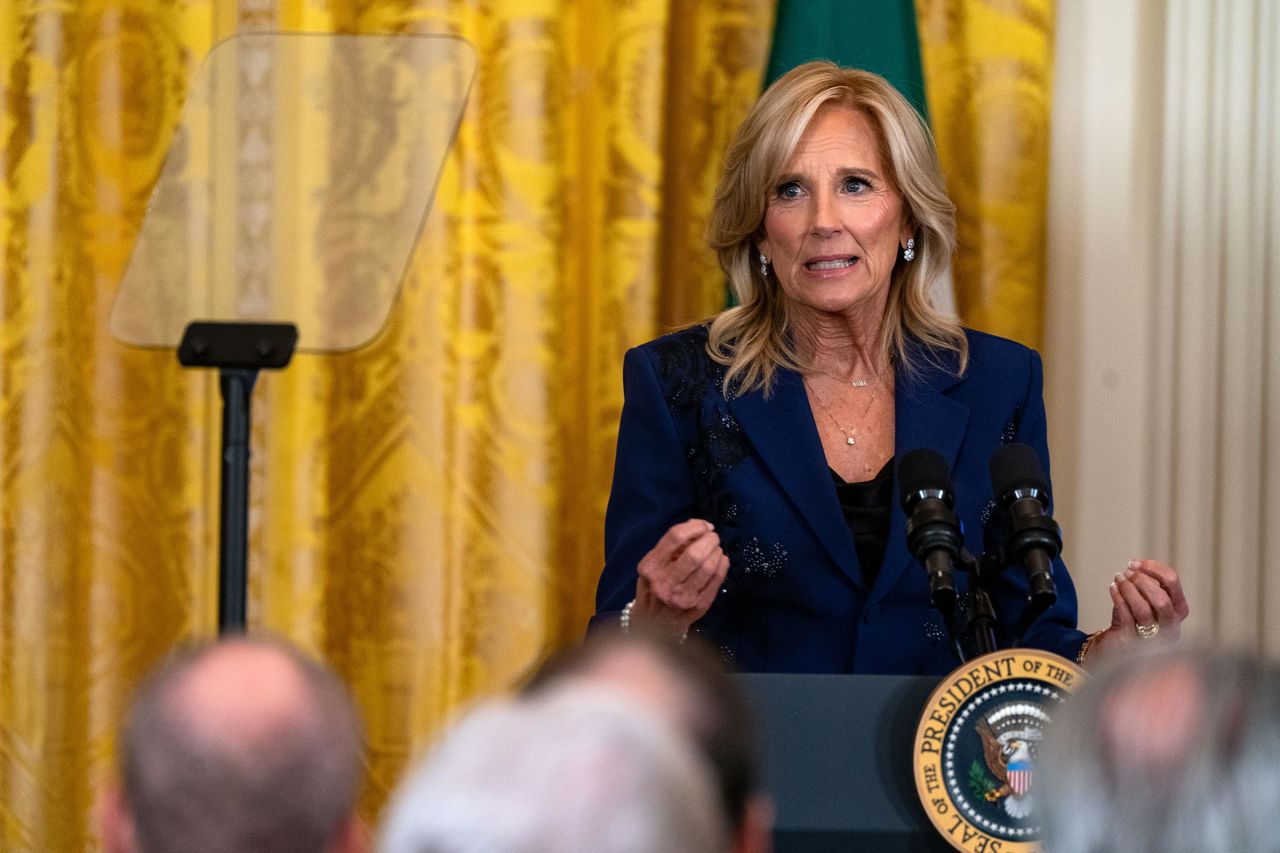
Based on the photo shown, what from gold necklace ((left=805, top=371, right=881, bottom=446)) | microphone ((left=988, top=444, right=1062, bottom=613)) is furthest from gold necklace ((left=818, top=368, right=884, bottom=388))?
microphone ((left=988, top=444, right=1062, bottom=613))

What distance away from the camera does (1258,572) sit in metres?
3.55

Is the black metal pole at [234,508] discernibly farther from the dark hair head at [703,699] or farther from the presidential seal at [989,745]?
the dark hair head at [703,699]

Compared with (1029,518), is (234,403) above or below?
above

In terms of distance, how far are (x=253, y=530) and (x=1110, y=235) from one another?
195cm

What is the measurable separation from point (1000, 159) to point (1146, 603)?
153cm

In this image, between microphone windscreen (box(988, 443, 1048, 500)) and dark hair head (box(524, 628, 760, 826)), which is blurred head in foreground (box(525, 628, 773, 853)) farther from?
microphone windscreen (box(988, 443, 1048, 500))

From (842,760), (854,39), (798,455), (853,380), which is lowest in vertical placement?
(842,760)

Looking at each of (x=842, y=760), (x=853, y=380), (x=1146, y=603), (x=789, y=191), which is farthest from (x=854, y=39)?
(x=842, y=760)

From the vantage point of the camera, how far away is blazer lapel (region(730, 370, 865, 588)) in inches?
102

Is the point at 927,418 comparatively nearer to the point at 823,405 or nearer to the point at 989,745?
the point at 823,405

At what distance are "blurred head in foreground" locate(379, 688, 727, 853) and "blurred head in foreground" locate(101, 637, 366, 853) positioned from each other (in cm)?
11

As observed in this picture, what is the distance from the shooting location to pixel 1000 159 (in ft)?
11.2

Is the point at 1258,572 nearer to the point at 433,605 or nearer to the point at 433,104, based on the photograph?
the point at 433,605

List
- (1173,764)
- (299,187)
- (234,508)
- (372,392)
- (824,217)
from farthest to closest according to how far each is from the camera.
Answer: (372,392)
(824,217)
(299,187)
(234,508)
(1173,764)
